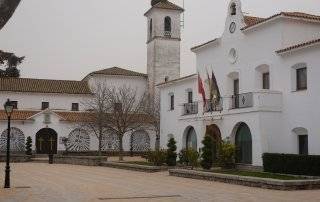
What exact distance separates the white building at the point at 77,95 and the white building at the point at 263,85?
74.4 ft

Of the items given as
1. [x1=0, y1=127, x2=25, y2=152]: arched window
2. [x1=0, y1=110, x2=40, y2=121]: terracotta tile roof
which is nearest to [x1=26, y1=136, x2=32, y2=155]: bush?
[x1=0, y1=127, x2=25, y2=152]: arched window

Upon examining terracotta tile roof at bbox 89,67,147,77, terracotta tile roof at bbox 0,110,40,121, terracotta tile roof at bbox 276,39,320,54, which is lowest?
terracotta tile roof at bbox 0,110,40,121

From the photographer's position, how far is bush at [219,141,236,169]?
26.9 metres

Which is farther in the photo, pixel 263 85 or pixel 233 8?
pixel 233 8

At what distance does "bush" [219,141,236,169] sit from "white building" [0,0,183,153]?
2817 cm

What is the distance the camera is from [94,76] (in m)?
60.0

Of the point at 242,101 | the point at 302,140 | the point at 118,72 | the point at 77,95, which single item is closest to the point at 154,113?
the point at 118,72

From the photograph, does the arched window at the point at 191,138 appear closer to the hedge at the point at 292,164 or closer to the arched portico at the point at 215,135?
the arched portico at the point at 215,135

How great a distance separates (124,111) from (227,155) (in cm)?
2554

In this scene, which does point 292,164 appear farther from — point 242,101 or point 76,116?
point 76,116

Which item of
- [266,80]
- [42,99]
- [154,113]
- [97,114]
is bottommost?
[97,114]

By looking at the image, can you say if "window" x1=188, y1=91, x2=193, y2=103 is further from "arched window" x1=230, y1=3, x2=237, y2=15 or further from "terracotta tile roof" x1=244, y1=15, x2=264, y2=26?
"terracotta tile roof" x1=244, y1=15, x2=264, y2=26

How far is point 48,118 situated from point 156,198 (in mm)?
39544

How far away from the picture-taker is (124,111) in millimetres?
51375
